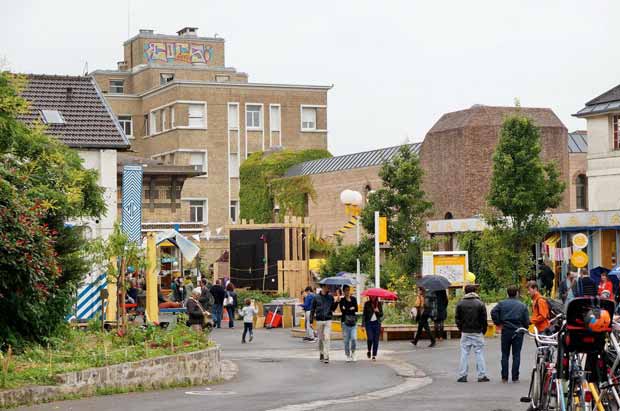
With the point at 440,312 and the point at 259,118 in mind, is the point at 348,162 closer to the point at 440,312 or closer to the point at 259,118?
the point at 259,118

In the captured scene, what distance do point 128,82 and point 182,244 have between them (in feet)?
201

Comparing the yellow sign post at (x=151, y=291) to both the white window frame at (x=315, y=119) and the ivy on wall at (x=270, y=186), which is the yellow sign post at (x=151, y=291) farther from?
the white window frame at (x=315, y=119)

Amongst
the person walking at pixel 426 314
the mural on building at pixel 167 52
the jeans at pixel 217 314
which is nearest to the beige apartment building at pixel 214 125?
the mural on building at pixel 167 52

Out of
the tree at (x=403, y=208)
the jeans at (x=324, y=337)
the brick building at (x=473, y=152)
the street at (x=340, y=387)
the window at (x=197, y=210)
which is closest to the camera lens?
the street at (x=340, y=387)

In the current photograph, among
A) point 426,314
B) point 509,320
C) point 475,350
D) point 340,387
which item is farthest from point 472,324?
point 426,314

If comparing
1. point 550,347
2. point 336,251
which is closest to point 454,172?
point 336,251

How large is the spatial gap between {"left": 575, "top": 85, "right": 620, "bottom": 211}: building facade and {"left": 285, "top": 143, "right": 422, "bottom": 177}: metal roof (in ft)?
26.9

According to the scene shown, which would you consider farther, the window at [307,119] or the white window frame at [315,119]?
the window at [307,119]

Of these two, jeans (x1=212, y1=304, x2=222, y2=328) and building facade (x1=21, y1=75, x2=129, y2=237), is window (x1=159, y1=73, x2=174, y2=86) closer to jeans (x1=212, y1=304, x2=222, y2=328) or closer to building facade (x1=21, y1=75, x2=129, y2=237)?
building facade (x1=21, y1=75, x2=129, y2=237)

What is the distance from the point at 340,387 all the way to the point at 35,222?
5.82 m

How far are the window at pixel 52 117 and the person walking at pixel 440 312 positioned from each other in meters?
14.9

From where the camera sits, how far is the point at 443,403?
18.8 meters

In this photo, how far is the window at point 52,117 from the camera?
140 feet

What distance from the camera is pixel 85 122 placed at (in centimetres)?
4294
